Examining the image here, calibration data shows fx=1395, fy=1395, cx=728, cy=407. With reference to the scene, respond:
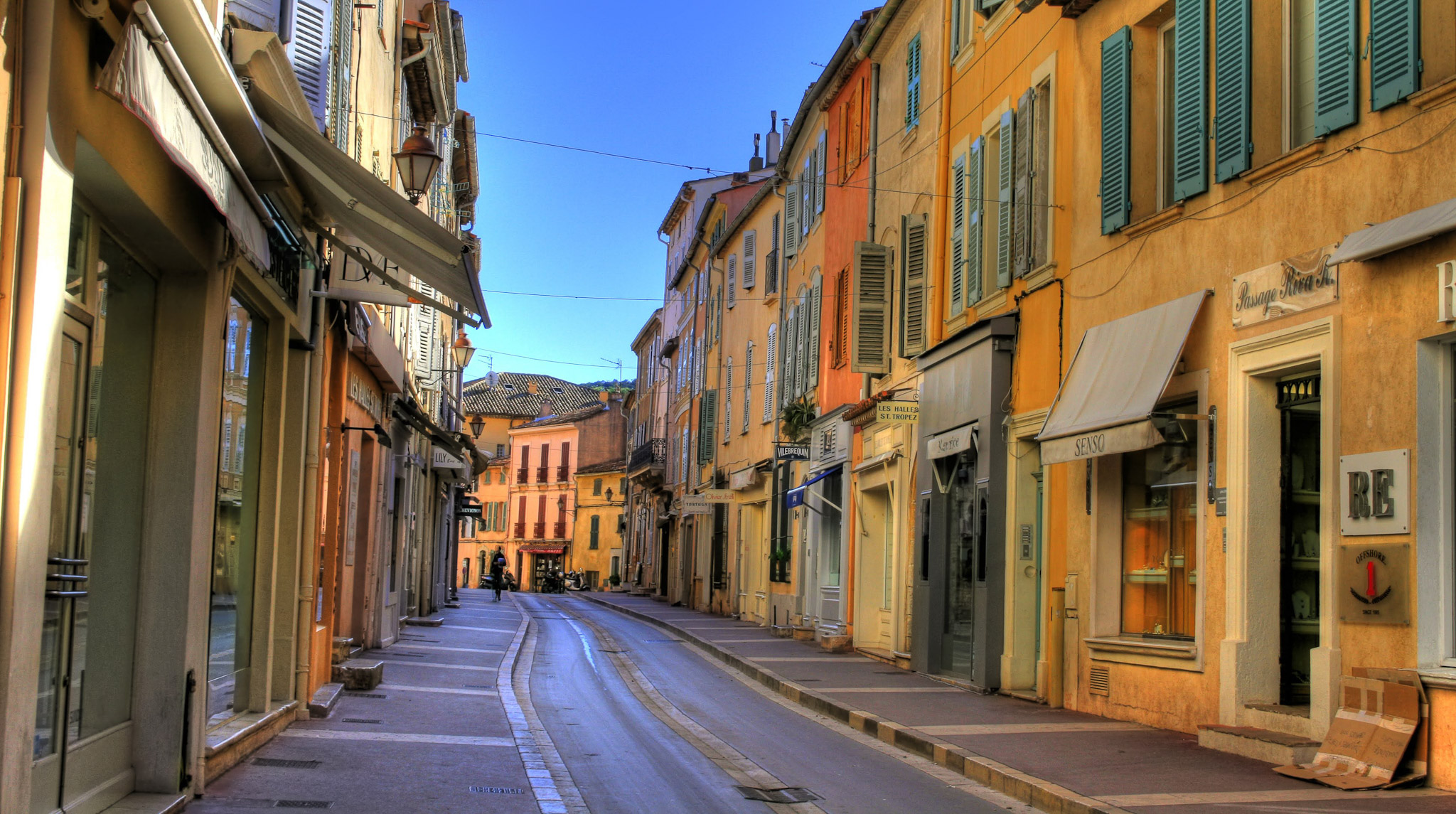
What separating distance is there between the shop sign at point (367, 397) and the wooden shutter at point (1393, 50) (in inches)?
409

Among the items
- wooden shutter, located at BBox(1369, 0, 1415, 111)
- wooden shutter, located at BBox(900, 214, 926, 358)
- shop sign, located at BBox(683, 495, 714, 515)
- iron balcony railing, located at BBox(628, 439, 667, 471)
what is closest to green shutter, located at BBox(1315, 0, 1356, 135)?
wooden shutter, located at BBox(1369, 0, 1415, 111)

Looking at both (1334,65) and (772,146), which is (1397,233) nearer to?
(1334,65)

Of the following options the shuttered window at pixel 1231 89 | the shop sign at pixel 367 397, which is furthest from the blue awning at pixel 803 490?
the shuttered window at pixel 1231 89

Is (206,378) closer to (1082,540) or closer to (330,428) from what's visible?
(330,428)

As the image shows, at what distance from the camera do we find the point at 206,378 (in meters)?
7.68

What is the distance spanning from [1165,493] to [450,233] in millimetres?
6950

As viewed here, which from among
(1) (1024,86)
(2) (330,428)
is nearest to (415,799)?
(2) (330,428)

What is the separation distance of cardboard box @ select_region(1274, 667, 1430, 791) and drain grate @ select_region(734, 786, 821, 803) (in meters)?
3.08

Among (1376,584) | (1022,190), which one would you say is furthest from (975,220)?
(1376,584)

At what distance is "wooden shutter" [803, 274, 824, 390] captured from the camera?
2553cm

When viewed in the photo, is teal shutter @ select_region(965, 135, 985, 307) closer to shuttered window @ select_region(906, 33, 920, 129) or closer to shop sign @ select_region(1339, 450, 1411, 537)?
shuttered window @ select_region(906, 33, 920, 129)

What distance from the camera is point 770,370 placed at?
30.9 m

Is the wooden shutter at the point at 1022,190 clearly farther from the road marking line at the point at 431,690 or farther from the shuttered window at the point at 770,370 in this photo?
the shuttered window at the point at 770,370

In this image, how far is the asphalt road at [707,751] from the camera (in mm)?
8562
